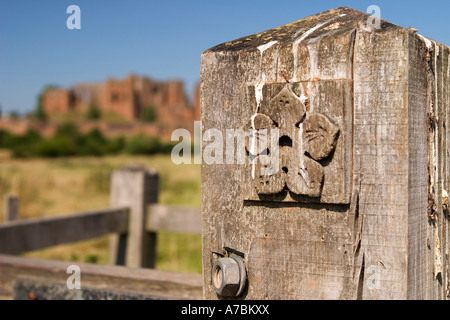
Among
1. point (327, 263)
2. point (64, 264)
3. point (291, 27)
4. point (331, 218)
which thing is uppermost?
point (291, 27)

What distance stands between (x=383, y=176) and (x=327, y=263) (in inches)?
12.2

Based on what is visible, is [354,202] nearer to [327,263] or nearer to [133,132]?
[327,263]

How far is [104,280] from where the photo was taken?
2.56 meters

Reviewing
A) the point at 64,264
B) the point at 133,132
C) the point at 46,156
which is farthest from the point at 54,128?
the point at 64,264

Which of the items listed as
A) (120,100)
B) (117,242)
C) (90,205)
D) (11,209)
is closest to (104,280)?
(117,242)

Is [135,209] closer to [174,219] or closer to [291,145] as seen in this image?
[174,219]

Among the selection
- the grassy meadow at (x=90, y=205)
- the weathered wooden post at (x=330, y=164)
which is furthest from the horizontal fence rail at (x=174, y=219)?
the weathered wooden post at (x=330, y=164)

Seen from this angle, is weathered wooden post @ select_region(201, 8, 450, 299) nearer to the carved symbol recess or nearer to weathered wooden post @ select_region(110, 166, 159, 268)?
the carved symbol recess

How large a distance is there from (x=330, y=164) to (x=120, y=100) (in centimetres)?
8819

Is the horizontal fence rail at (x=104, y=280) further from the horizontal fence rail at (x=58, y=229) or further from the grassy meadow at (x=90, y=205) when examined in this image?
the grassy meadow at (x=90, y=205)

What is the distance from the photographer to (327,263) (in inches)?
68.6

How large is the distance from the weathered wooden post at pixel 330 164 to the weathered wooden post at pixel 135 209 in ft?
9.39

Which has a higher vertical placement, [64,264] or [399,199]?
[399,199]

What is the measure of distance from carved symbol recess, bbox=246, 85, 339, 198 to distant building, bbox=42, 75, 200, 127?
8070cm
